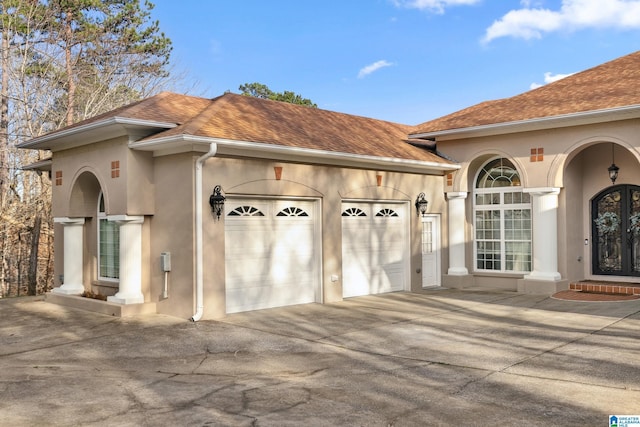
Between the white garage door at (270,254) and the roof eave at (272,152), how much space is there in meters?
0.93

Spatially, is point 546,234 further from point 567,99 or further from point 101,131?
point 101,131

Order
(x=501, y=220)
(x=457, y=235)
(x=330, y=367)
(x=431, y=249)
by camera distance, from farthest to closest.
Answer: (x=431, y=249)
(x=457, y=235)
(x=501, y=220)
(x=330, y=367)

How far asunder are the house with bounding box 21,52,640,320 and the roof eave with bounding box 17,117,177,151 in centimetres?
4

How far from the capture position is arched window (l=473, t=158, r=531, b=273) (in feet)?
46.4

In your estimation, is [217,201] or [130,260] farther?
[130,260]

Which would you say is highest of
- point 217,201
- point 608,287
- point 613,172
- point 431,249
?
point 613,172

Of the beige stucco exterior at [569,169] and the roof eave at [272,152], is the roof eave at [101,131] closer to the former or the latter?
the roof eave at [272,152]

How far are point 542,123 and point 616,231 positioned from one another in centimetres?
317

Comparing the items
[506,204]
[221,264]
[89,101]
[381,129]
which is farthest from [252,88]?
[221,264]

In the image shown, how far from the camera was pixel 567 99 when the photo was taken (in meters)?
13.5

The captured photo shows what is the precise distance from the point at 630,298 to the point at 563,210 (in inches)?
93.8

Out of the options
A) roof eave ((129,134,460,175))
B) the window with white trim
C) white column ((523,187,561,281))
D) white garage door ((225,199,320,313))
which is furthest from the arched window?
the window with white trim

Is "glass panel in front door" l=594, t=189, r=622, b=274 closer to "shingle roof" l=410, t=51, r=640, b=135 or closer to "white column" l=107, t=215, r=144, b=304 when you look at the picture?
"shingle roof" l=410, t=51, r=640, b=135
